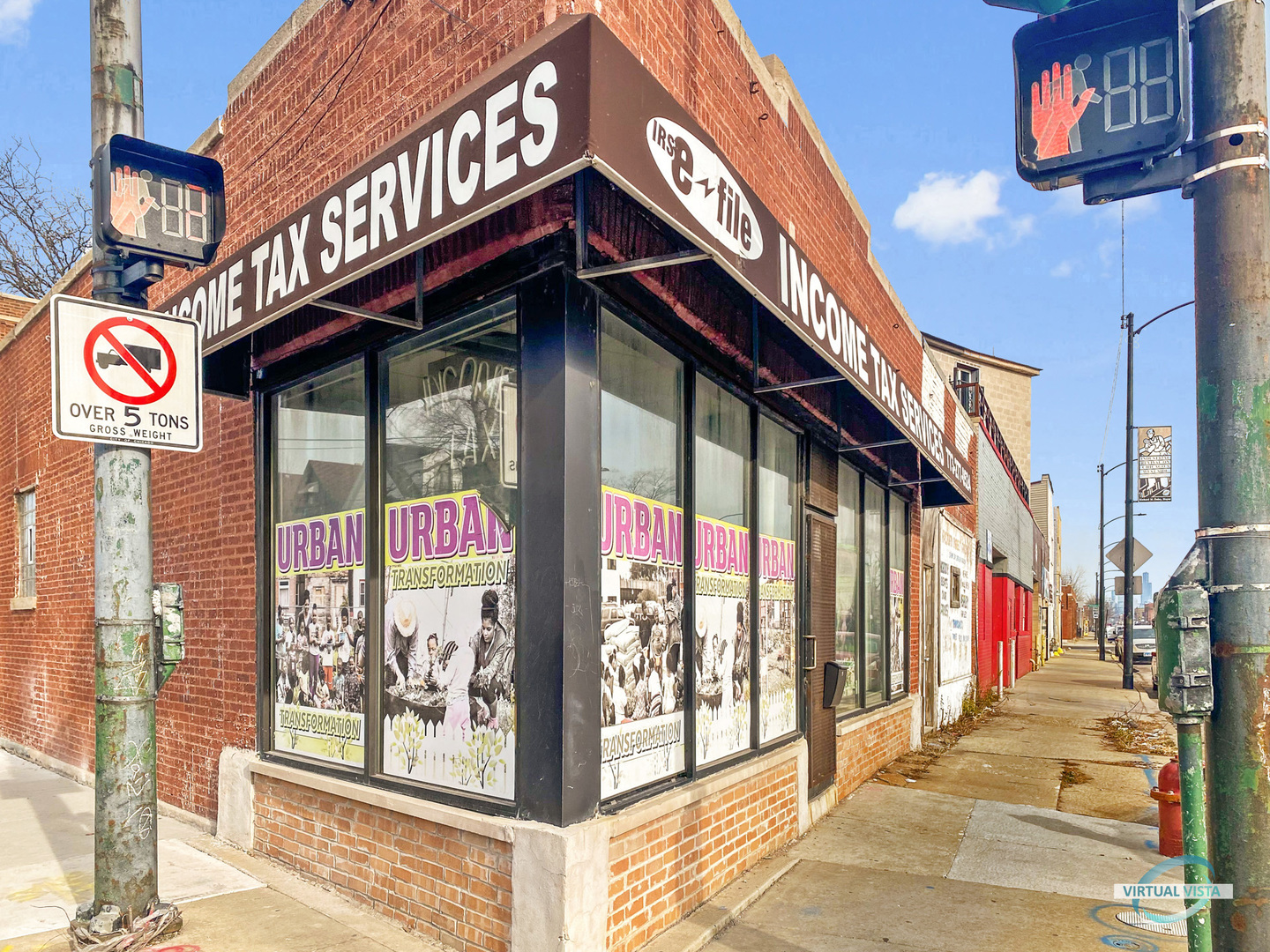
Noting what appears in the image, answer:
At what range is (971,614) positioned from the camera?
18656 millimetres

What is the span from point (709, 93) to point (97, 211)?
12.0 ft

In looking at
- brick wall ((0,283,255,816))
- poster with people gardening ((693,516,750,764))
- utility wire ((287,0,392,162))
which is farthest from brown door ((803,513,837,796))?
utility wire ((287,0,392,162))

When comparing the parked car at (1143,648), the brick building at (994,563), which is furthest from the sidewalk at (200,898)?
the parked car at (1143,648)

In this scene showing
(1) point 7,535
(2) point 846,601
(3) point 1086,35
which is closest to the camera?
(3) point 1086,35

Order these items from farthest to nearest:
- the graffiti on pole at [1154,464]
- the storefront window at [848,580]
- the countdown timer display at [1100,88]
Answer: the graffiti on pole at [1154,464], the storefront window at [848,580], the countdown timer display at [1100,88]

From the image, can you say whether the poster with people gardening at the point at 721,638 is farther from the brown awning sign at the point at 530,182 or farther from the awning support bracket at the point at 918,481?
the awning support bracket at the point at 918,481

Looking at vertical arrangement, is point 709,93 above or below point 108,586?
above

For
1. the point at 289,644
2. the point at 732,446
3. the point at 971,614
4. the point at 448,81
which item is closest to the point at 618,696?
the point at 732,446

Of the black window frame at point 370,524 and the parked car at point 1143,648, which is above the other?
the black window frame at point 370,524

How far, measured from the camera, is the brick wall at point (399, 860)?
460 cm

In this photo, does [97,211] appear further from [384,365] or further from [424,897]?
[424,897]

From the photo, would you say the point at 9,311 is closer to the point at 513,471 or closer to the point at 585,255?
the point at 513,471

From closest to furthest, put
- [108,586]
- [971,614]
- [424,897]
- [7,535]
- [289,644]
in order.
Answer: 1. [108,586]
2. [424,897]
3. [289,644]
4. [7,535]
5. [971,614]

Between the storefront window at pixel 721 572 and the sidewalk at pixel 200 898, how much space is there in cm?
226
